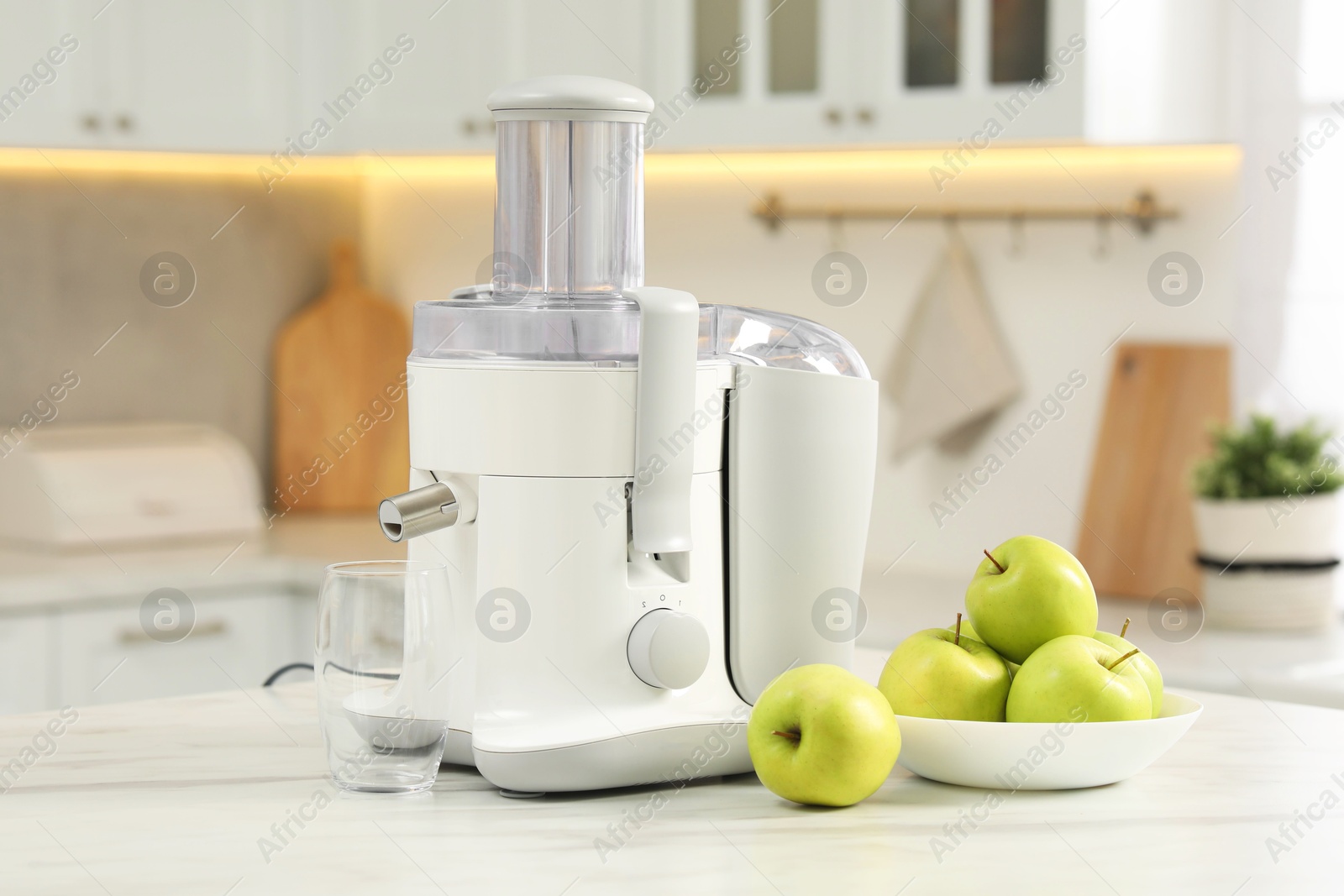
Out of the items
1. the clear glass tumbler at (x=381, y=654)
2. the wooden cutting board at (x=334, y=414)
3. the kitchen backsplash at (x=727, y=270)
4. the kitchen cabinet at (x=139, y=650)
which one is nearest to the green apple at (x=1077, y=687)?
the clear glass tumbler at (x=381, y=654)

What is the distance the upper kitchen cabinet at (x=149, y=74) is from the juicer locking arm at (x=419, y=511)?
1.87 metres

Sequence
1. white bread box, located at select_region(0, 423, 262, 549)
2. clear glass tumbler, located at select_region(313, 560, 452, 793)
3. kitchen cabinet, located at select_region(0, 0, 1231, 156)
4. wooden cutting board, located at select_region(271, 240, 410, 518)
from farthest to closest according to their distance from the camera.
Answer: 1. wooden cutting board, located at select_region(271, 240, 410, 518)
2. white bread box, located at select_region(0, 423, 262, 549)
3. kitchen cabinet, located at select_region(0, 0, 1231, 156)
4. clear glass tumbler, located at select_region(313, 560, 452, 793)

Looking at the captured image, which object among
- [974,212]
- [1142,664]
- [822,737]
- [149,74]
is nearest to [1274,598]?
[974,212]

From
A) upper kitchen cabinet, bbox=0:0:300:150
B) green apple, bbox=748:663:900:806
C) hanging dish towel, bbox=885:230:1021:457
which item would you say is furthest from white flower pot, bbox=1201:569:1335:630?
upper kitchen cabinet, bbox=0:0:300:150

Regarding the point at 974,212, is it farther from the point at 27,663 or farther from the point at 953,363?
the point at 27,663

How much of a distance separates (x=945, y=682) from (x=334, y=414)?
2.36 m

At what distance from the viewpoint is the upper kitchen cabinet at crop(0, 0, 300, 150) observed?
8.18ft

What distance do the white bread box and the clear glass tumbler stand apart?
1.84 meters

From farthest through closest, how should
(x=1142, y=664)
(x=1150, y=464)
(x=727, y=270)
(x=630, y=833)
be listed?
1. (x=727, y=270)
2. (x=1150, y=464)
3. (x=1142, y=664)
4. (x=630, y=833)

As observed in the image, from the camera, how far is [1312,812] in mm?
929

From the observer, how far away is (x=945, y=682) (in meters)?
0.95

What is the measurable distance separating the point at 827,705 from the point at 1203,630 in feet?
4.39

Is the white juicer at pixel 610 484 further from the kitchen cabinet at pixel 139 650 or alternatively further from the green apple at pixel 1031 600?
the kitchen cabinet at pixel 139 650

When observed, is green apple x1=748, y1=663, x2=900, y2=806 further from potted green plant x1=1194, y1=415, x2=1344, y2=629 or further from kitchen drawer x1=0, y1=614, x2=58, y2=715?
kitchen drawer x1=0, y1=614, x2=58, y2=715
